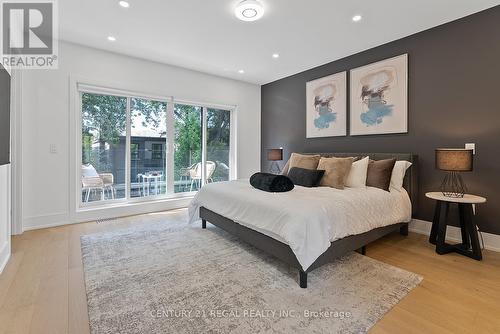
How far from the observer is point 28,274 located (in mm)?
2096

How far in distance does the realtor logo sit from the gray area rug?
92.4 inches

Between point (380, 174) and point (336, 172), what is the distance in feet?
1.75

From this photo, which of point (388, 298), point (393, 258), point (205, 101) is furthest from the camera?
point (205, 101)

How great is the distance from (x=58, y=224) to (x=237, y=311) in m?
3.28

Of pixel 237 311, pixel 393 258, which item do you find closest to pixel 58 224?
pixel 237 311

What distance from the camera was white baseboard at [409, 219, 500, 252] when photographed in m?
2.68

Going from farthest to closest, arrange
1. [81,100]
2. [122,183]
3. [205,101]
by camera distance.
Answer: [205,101], [122,183], [81,100]

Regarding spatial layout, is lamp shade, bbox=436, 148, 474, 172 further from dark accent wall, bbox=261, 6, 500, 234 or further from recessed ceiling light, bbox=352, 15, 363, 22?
recessed ceiling light, bbox=352, 15, 363, 22

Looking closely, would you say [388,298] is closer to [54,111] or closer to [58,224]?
[58,224]

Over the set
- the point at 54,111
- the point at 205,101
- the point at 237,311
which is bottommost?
the point at 237,311

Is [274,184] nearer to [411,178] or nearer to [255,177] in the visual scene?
[255,177]

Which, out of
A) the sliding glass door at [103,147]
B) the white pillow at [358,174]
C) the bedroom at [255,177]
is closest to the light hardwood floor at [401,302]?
the bedroom at [255,177]

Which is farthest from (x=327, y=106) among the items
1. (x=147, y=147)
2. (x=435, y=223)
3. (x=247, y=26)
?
(x=147, y=147)

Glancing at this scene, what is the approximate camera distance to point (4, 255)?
2.26 meters
